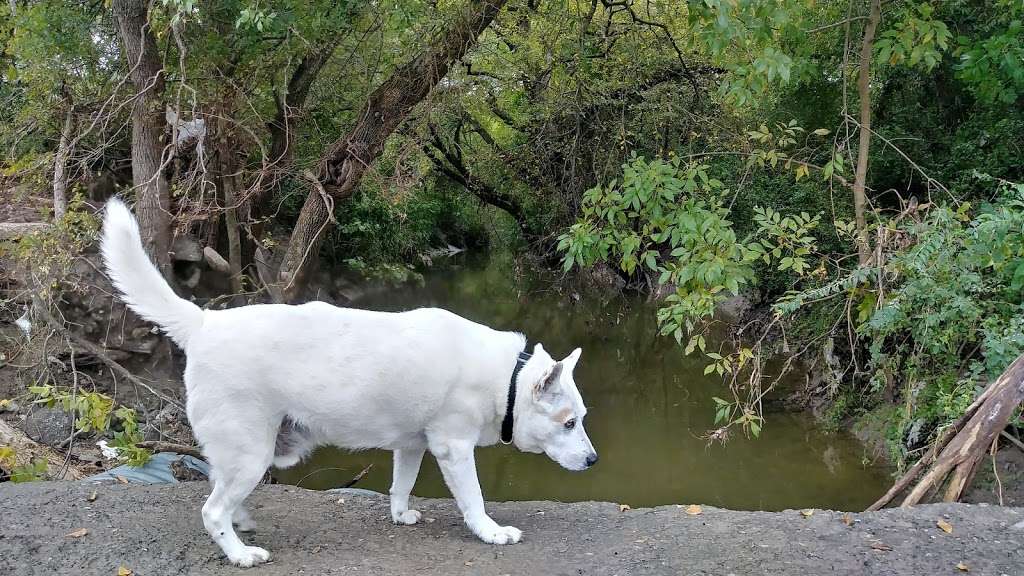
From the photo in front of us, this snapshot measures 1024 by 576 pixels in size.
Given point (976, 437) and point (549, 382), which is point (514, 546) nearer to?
point (549, 382)

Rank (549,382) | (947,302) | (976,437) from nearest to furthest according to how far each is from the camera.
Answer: (549,382)
(976,437)
(947,302)

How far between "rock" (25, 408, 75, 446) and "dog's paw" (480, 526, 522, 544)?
651cm

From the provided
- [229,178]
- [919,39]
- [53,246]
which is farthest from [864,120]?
[53,246]

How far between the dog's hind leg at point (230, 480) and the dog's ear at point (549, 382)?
5.23ft

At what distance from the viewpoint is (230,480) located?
424 centimetres

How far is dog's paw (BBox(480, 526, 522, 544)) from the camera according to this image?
4.61m

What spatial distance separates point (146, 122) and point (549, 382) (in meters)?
6.93

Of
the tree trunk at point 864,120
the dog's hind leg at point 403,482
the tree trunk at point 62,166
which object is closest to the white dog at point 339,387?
the dog's hind leg at point 403,482

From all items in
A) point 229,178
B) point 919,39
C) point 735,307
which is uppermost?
point 919,39

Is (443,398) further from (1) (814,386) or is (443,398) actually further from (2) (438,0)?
(1) (814,386)

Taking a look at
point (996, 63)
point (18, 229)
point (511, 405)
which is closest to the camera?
point (511, 405)

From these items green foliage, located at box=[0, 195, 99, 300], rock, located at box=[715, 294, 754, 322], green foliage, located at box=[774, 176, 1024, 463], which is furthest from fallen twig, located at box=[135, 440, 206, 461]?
rock, located at box=[715, 294, 754, 322]

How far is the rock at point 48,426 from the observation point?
8936 millimetres

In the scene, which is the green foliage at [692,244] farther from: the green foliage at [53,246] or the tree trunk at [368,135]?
the green foliage at [53,246]
